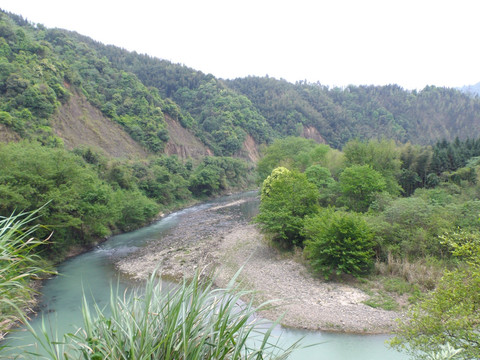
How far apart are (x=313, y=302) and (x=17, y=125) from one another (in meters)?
33.6

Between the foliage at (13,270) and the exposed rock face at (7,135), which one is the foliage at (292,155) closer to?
the exposed rock face at (7,135)

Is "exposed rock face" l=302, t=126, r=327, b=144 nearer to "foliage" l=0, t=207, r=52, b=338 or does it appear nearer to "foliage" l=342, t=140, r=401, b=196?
"foliage" l=342, t=140, r=401, b=196

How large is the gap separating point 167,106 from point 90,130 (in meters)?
23.4

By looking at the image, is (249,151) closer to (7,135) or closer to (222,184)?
(222,184)

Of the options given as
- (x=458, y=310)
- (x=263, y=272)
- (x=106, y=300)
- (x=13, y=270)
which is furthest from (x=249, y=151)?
(x=13, y=270)

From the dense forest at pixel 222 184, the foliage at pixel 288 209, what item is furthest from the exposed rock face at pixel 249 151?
the foliage at pixel 288 209

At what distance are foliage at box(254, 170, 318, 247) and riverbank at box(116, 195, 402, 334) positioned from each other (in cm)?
150

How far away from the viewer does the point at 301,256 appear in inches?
766

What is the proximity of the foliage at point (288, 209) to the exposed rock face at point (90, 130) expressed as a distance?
30082 millimetres

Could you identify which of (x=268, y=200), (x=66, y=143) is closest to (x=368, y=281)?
(x=268, y=200)

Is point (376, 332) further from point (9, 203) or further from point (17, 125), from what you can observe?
point (17, 125)

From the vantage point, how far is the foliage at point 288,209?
67.1 ft

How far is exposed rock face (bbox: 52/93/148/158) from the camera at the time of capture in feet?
134

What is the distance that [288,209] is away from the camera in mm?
20906
